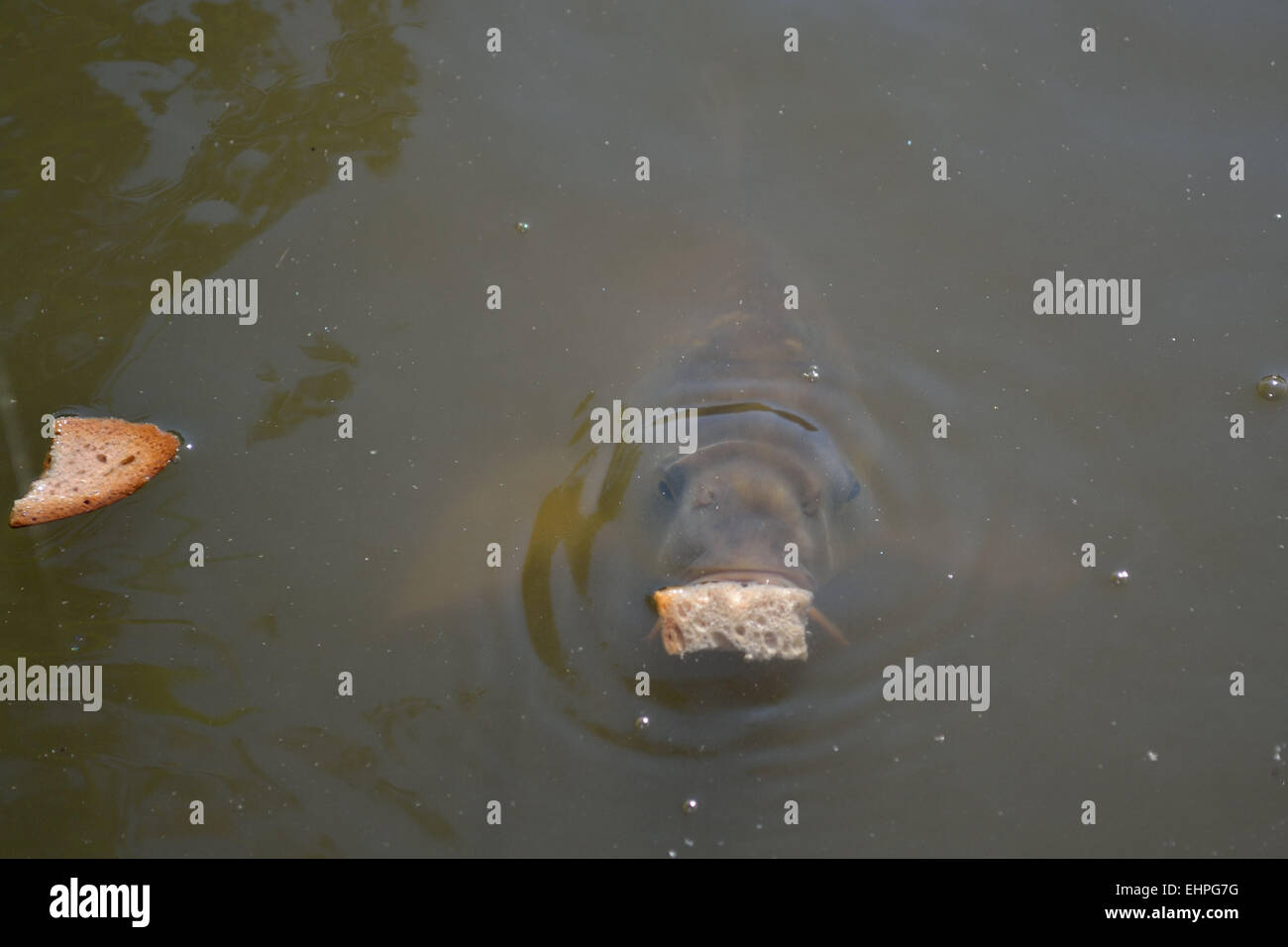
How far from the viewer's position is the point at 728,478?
140 inches

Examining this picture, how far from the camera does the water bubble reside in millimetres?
3672

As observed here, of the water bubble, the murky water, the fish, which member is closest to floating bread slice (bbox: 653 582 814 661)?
the fish

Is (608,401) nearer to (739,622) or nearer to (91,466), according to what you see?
(739,622)

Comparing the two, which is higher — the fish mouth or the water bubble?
the water bubble

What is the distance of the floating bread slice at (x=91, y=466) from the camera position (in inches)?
140

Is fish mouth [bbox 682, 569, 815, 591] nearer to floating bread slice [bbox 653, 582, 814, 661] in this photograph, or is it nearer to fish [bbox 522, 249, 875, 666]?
fish [bbox 522, 249, 875, 666]

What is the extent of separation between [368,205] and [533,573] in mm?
1726

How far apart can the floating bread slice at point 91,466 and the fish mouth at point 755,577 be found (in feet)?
6.88

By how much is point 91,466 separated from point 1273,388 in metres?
4.61

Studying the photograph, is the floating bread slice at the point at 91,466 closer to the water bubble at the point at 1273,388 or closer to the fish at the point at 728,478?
the fish at the point at 728,478

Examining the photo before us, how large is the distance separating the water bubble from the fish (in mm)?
1542

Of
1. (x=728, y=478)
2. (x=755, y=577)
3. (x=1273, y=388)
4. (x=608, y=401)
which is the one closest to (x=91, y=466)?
(x=608, y=401)
